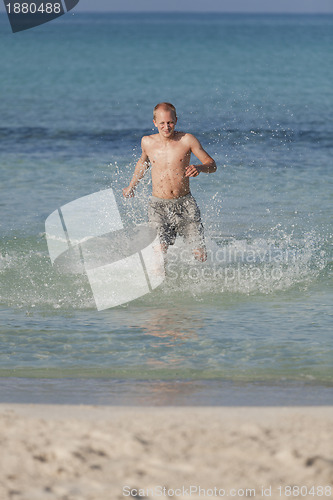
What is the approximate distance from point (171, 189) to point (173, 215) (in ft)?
0.69

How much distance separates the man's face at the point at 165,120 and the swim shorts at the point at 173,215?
1.82ft

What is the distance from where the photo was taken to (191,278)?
7.49m

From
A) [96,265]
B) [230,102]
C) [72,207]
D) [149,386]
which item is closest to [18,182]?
[72,207]

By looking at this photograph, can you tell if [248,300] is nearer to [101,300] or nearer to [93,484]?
[101,300]

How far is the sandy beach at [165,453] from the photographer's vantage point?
3480 mm

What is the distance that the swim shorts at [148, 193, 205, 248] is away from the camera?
7066mm

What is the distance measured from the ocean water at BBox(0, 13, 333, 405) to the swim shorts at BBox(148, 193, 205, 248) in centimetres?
47

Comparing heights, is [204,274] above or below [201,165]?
below
